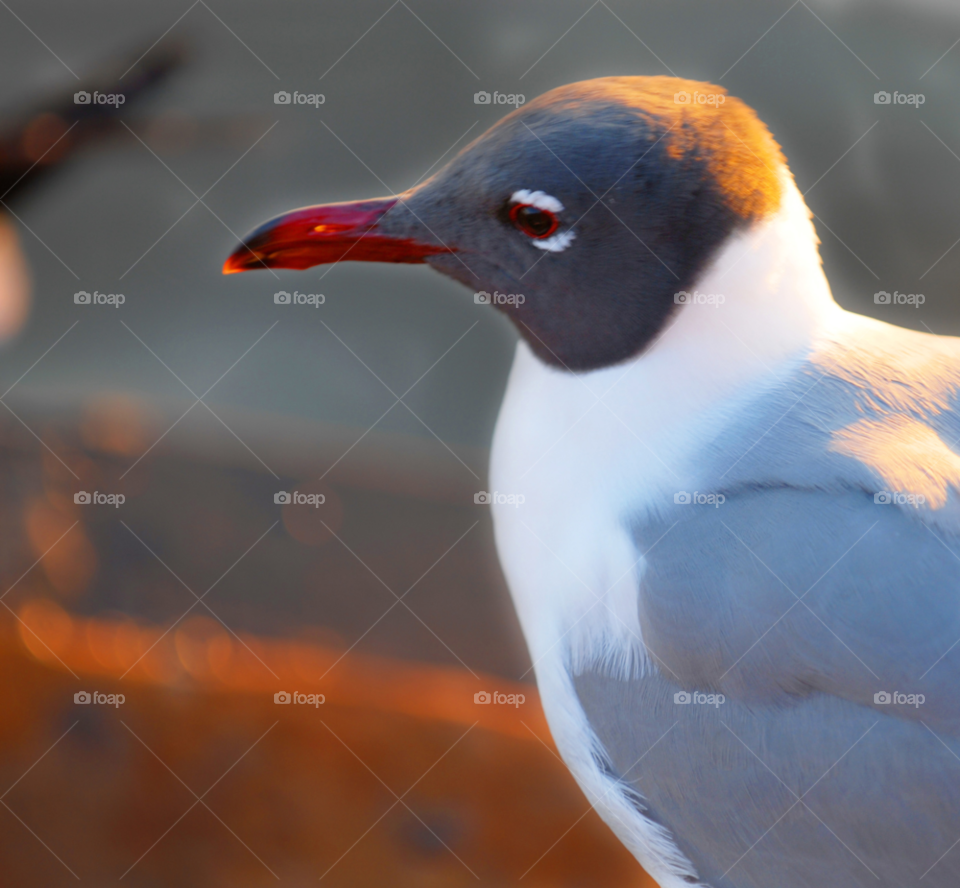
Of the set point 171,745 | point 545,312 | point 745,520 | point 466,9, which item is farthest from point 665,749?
point 466,9

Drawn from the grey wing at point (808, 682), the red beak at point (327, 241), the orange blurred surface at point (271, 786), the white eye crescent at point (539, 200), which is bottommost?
the orange blurred surface at point (271, 786)

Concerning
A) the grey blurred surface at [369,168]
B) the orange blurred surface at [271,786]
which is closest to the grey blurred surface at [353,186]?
the grey blurred surface at [369,168]

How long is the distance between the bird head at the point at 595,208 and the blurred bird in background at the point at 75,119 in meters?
1.78

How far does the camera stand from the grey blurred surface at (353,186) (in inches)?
84.1

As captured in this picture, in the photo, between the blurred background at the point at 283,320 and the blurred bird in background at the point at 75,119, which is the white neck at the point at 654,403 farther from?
the blurred bird in background at the point at 75,119

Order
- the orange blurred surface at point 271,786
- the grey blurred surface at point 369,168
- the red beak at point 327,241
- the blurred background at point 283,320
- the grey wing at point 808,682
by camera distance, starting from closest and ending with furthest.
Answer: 1. the grey wing at point 808,682
2. the red beak at point 327,241
3. the orange blurred surface at point 271,786
4. the blurred background at point 283,320
5. the grey blurred surface at point 369,168

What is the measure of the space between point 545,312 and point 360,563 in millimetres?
1606

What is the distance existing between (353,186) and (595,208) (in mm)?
1871

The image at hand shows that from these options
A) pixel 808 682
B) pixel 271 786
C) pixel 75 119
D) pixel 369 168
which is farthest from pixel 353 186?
pixel 808 682

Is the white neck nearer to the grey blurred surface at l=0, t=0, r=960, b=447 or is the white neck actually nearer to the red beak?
the red beak

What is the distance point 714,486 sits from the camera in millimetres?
739

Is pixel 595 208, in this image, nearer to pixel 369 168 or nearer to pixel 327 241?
pixel 327 241

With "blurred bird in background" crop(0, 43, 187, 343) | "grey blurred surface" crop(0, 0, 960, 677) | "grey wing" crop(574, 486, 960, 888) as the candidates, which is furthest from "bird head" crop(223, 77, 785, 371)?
"blurred bird in background" crop(0, 43, 187, 343)

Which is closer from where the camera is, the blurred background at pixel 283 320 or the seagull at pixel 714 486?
the seagull at pixel 714 486
